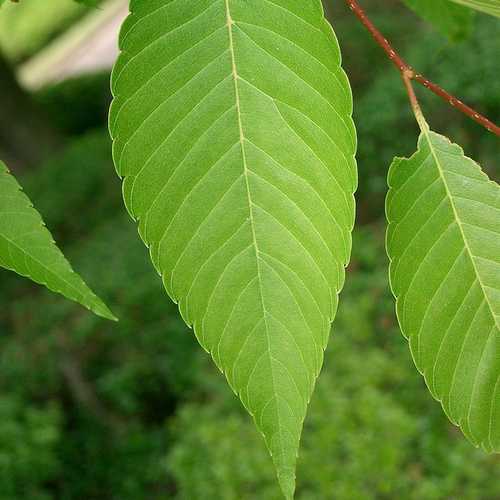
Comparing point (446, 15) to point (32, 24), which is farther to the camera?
point (32, 24)

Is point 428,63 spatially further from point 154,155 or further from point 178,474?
point 154,155

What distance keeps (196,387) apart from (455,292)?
10.4 feet

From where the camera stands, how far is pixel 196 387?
375cm

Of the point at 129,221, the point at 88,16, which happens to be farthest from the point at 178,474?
the point at 88,16

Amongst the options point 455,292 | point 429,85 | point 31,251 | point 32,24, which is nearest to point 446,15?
point 429,85

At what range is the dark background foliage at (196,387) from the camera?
9.25 ft

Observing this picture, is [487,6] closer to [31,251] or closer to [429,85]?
[429,85]

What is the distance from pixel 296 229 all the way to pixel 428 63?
4.36 m

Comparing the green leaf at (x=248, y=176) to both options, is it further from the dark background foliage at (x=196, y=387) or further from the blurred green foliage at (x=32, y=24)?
the blurred green foliage at (x=32, y=24)

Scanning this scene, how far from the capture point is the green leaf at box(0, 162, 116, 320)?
2.15 ft

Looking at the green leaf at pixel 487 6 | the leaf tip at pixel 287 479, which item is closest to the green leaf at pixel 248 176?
the leaf tip at pixel 287 479

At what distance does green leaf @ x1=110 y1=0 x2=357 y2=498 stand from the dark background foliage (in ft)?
6.55

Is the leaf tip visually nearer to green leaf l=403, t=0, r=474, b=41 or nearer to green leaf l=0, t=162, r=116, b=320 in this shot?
green leaf l=0, t=162, r=116, b=320

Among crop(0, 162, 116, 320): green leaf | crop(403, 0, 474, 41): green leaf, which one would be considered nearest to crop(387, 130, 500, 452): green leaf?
crop(0, 162, 116, 320): green leaf
